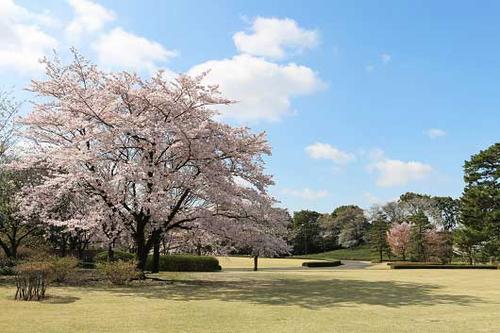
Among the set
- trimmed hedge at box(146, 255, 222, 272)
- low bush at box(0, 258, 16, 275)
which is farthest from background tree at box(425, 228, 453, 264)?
low bush at box(0, 258, 16, 275)

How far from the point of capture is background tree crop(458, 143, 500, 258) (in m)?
41.4

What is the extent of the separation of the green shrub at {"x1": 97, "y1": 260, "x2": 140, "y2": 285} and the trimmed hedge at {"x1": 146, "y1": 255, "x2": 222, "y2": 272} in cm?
1667

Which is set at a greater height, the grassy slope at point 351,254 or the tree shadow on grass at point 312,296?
the tree shadow on grass at point 312,296

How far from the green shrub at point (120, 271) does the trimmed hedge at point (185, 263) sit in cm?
1667

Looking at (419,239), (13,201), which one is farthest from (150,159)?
(419,239)

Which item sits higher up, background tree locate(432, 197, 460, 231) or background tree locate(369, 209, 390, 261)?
background tree locate(432, 197, 460, 231)

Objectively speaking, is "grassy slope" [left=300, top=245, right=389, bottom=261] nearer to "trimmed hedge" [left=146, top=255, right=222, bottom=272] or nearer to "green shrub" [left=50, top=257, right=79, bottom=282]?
"trimmed hedge" [left=146, top=255, right=222, bottom=272]

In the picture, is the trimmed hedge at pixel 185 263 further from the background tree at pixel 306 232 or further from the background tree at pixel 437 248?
the background tree at pixel 306 232

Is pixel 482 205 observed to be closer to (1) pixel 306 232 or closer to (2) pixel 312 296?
(2) pixel 312 296

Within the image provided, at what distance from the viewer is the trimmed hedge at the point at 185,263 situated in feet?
115

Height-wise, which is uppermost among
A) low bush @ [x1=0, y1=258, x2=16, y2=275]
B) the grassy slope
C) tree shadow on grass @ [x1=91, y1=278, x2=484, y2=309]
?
low bush @ [x1=0, y1=258, x2=16, y2=275]

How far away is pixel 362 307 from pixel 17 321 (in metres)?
8.34

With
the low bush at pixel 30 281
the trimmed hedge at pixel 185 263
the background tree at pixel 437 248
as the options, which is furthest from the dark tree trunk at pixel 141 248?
the background tree at pixel 437 248

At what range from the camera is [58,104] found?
71.6 ft
